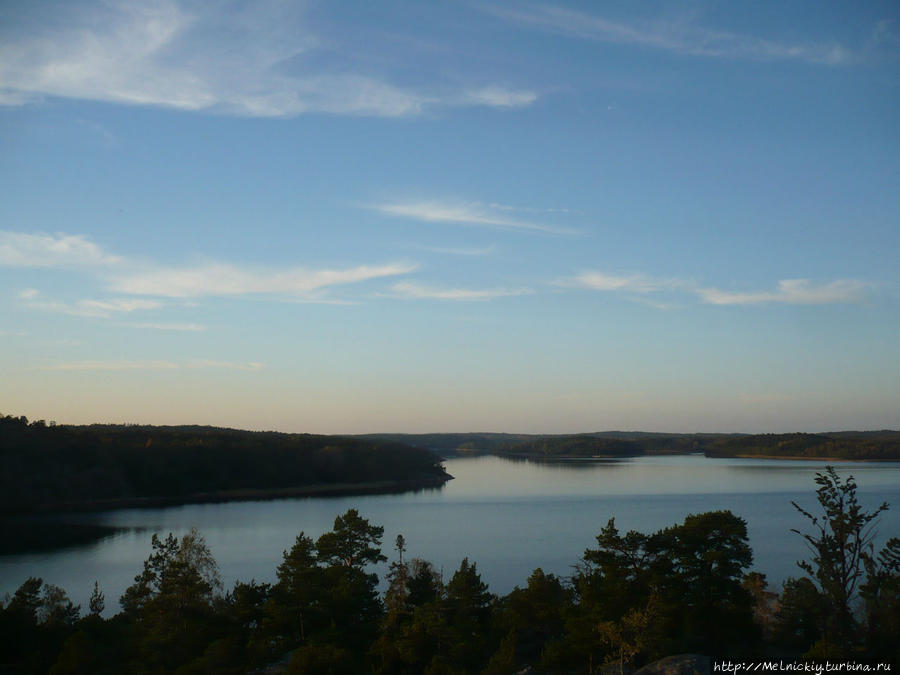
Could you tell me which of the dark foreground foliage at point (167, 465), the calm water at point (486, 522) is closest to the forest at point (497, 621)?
the calm water at point (486, 522)

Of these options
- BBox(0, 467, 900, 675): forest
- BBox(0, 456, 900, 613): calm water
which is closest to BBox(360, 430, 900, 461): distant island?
BBox(0, 456, 900, 613): calm water

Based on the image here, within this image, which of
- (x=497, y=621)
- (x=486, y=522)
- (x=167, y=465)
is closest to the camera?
(x=497, y=621)

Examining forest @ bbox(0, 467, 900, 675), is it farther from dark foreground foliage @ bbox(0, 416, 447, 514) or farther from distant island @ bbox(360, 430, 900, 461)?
distant island @ bbox(360, 430, 900, 461)

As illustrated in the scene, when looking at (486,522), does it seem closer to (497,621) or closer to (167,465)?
(497,621)

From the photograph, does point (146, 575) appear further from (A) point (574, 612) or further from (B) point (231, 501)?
(B) point (231, 501)

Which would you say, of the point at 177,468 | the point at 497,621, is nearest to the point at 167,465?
the point at 177,468

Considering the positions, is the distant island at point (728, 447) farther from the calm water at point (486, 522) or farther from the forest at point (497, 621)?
the forest at point (497, 621)
